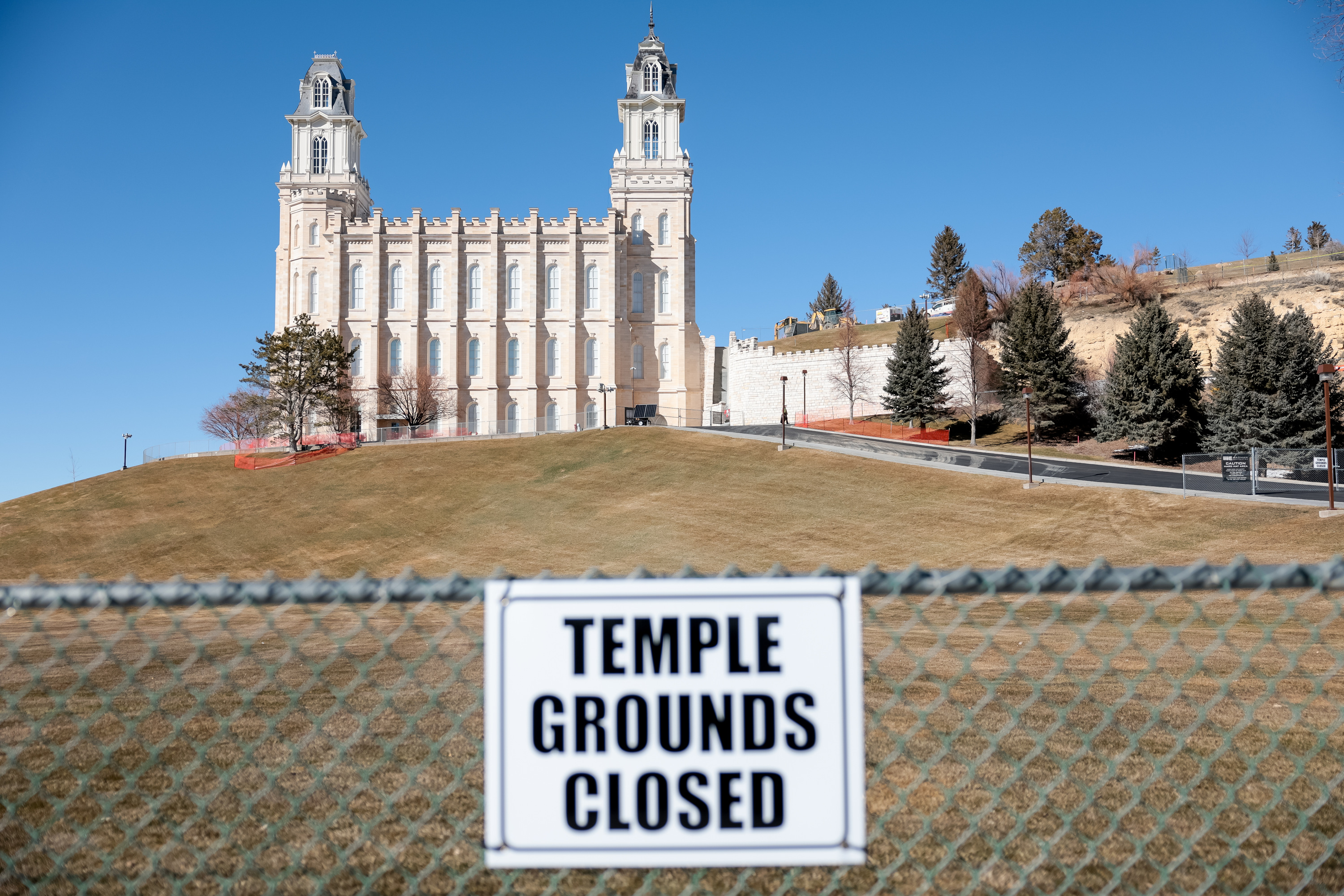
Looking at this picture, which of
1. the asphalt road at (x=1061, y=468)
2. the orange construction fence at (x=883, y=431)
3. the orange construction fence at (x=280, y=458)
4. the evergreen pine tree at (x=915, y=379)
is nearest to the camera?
the asphalt road at (x=1061, y=468)

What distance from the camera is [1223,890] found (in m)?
3.68

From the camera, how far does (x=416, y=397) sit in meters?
A: 66.6

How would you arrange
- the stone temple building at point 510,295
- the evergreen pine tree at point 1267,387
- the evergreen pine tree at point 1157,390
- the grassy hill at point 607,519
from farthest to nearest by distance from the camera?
the stone temple building at point 510,295
the evergreen pine tree at point 1157,390
the evergreen pine tree at point 1267,387
the grassy hill at point 607,519

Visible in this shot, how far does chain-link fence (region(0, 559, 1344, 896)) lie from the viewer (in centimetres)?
272

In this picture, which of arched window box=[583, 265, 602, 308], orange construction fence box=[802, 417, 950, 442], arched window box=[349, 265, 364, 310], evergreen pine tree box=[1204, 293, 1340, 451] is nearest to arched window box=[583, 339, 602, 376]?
arched window box=[583, 265, 602, 308]

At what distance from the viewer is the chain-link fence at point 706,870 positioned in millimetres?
2725

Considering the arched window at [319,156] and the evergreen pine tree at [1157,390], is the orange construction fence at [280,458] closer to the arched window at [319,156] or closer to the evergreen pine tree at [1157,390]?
the arched window at [319,156]

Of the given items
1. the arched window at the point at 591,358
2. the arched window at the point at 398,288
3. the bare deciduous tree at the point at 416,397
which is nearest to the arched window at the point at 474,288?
the arched window at the point at 398,288

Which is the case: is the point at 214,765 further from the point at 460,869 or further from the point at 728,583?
the point at 728,583

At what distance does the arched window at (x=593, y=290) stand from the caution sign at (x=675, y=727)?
228ft

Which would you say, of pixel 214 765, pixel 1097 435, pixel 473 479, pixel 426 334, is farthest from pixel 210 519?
pixel 1097 435

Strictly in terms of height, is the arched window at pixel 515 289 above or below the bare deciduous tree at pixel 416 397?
above

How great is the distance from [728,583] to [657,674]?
1.06 feet

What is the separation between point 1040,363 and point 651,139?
129 feet
